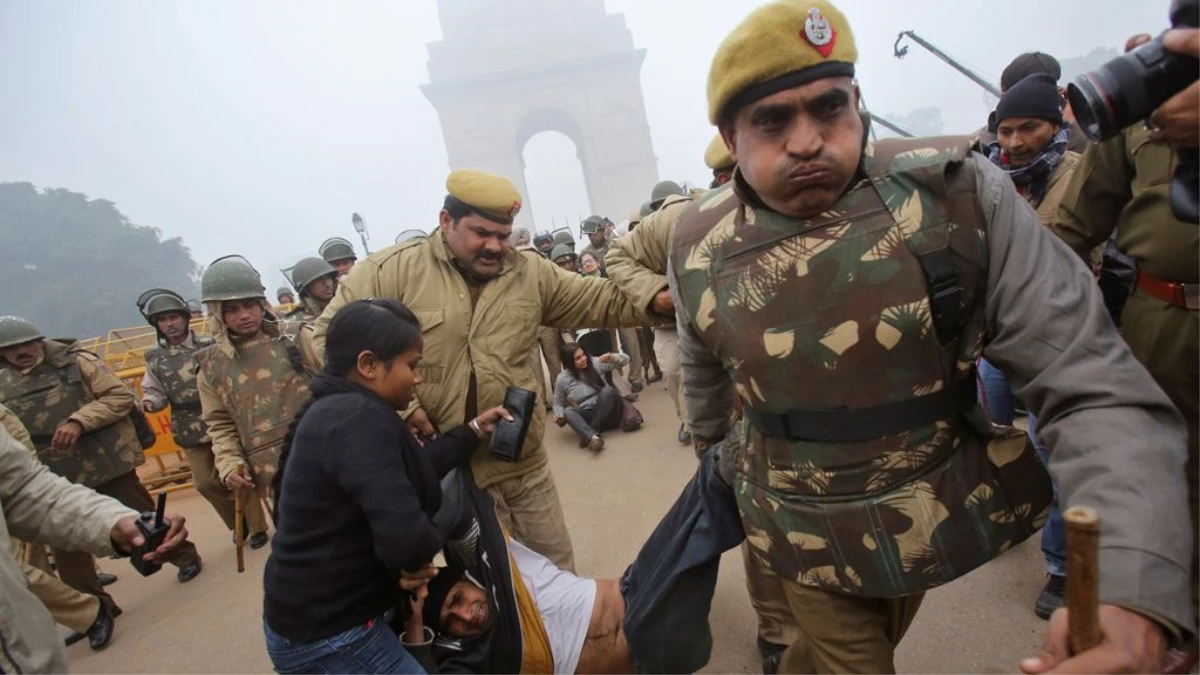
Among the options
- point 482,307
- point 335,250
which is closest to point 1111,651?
point 482,307

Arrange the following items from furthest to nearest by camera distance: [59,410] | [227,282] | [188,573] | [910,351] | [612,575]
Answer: [188,573]
[59,410]
[227,282]
[612,575]
[910,351]

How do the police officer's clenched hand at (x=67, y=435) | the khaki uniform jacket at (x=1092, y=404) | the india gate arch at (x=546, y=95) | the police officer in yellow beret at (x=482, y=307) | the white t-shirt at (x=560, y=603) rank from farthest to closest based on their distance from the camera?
1. the india gate arch at (x=546, y=95)
2. the police officer's clenched hand at (x=67, y=435)
3. the police officer in yellow beret at (x=482, y=307)
4. the white t-shirt at (x=560, y=603)
5. the khaki uniform jacket at (x=1092, y=404)

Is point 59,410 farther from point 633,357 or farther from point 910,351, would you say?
point 910,351

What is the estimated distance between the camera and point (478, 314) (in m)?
2.34

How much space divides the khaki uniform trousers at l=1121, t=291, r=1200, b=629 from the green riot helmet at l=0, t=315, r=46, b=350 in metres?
6.12

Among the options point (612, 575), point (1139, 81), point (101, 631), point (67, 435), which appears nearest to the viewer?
point (1139, 81)

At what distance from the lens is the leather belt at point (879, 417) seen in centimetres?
114

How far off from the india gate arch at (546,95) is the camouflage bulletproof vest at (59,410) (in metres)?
34.3

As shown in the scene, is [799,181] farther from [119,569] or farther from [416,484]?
[119,569]

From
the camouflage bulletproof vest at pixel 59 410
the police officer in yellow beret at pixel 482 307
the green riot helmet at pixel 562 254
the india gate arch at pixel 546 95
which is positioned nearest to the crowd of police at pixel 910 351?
the police officer in yellow beret at pixel 482 307

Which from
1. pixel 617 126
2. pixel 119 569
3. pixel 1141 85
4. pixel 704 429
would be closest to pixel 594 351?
pixel 704 429

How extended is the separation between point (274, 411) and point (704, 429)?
321cm

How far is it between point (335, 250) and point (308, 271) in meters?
1.28

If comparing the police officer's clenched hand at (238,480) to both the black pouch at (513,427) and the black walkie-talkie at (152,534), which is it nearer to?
the black walkie-talkie at (152,534)
